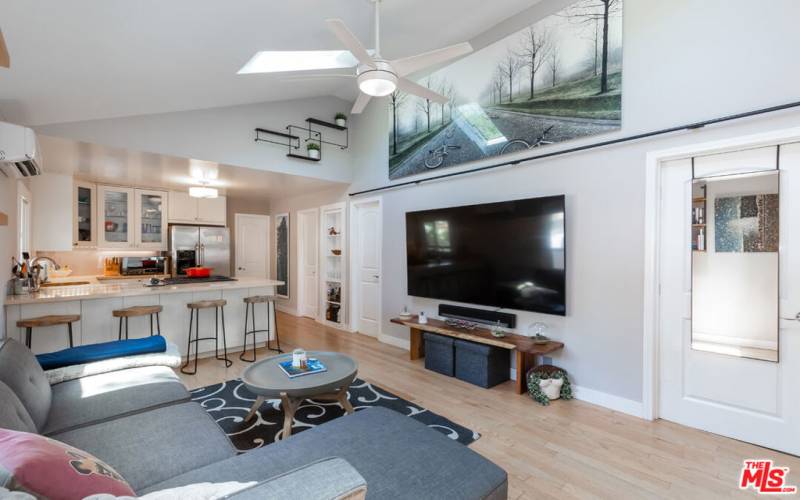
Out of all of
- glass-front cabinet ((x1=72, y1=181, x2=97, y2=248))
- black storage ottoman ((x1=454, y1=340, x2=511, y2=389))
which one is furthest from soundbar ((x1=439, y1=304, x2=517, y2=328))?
glass-front cabinet ((x1=72, y1=181, x2=97, y2=248))

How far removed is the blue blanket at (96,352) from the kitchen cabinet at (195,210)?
4.07 meters

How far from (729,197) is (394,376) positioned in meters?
3.27

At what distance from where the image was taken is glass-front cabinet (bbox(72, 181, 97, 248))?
17.3 ft

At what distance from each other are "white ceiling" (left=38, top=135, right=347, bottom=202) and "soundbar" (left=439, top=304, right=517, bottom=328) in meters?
2.82

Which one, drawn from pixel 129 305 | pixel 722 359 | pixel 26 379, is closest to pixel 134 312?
pixel 129 305

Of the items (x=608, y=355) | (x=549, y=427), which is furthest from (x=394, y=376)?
(x=608, y=355)

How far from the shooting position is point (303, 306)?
7.18 metres

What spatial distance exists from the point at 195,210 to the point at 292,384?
5.14 metres

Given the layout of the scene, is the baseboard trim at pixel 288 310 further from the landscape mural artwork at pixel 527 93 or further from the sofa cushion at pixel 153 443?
the sofa cushion at pixel 153 443

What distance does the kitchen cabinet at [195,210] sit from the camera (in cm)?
621

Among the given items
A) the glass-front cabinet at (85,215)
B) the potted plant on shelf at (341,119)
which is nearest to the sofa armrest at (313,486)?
the potted plant on shelf at (341,119)

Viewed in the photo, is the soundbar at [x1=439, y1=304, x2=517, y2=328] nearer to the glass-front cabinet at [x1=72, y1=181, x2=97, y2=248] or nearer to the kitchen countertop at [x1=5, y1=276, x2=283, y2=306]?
the kitchen countertop at [x1=5, y1=276, x2=283, y2=306]

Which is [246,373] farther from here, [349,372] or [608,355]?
[608,355]

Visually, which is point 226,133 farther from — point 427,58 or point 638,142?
point 638,142
